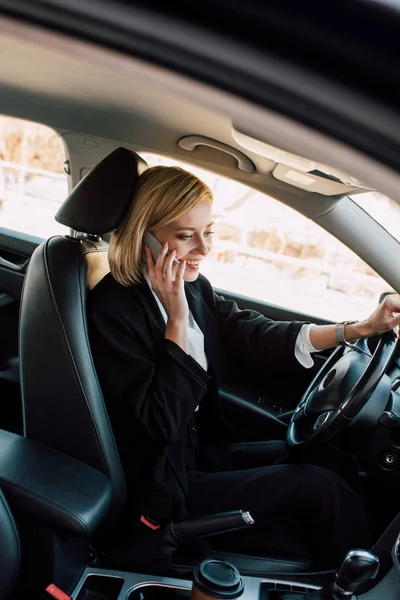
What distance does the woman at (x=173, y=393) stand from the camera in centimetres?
146

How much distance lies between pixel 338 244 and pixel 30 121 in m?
1.19

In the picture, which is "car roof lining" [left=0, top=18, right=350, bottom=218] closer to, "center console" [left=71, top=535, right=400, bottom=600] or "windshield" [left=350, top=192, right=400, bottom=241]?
"windshield" [left=350, top=192, right=400, bottom=241]

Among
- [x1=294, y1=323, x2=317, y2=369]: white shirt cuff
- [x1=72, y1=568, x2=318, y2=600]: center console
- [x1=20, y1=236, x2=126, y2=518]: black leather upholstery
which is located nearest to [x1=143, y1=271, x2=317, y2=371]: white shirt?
[x1=294, y1=323, x2=317, y2=369]: white shirt cuff

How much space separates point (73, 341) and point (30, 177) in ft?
7.16

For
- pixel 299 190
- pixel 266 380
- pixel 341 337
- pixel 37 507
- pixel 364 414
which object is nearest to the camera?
pixel 37 507

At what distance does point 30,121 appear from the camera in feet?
7.47

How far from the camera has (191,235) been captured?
1585mm

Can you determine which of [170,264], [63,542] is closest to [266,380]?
[170,264]

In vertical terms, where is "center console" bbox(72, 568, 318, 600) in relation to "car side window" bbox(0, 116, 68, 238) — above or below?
below

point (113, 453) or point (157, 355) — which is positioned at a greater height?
point (157, 355)

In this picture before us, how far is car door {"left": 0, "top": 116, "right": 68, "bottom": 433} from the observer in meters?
2.37

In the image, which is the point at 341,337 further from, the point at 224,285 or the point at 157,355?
the point at 224,285

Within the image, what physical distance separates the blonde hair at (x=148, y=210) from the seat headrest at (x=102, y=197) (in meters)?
0.04

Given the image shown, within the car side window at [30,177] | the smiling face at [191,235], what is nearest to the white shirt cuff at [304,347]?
the smiling face at [191,235]
